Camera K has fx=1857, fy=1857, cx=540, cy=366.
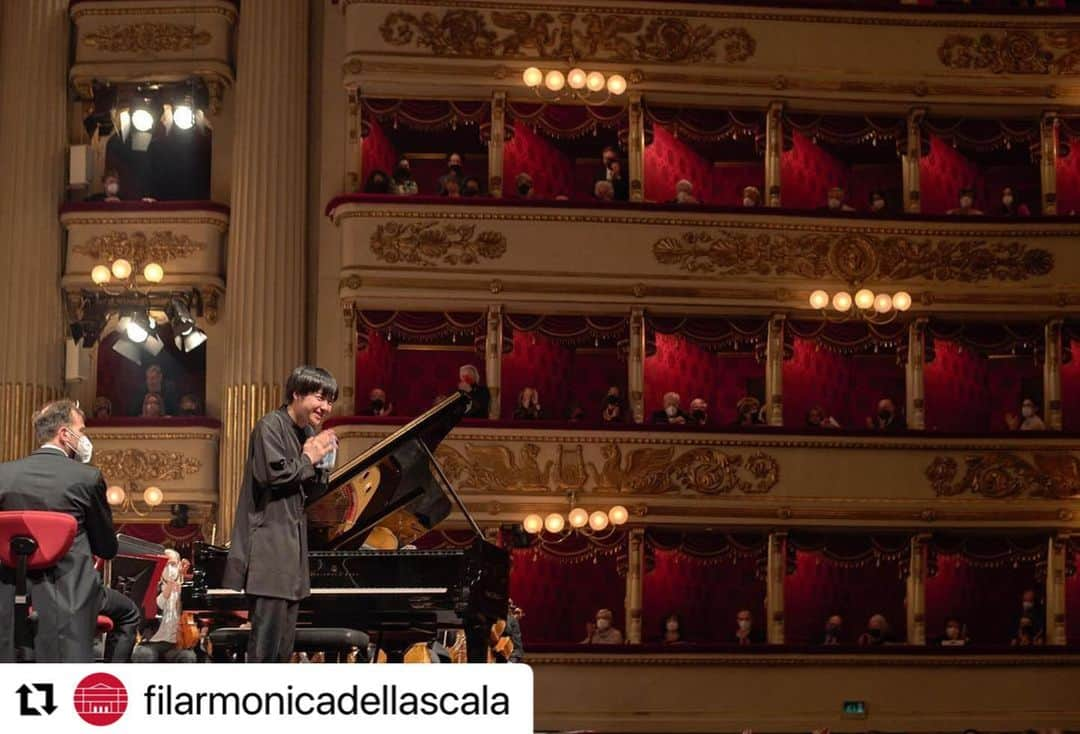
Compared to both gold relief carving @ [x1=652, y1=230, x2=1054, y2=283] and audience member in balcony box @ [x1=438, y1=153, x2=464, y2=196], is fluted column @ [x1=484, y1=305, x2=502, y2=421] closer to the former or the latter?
audience member in balcony box @ [x1=438, y1=153, x2=464, y2=196]

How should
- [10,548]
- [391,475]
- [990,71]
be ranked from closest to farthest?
[10,548], [391,475], [990,71]

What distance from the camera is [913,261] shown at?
74.0 ft

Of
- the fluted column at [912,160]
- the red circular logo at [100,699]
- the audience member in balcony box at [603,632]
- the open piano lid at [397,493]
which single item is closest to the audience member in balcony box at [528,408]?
the audience member in balcony box at [603,632]

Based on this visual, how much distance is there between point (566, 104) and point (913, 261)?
463 centimetres

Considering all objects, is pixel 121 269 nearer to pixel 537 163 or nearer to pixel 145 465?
pixel 145 465

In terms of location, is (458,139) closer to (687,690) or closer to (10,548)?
(687,690)

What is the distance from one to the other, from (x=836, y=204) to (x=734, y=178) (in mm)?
2011

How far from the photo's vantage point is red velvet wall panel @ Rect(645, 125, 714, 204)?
23.7 meters

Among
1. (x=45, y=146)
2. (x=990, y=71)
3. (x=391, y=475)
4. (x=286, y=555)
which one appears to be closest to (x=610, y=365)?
(x=990, y=71)

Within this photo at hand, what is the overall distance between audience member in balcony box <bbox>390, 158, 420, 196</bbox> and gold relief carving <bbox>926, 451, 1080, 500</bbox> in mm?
7000

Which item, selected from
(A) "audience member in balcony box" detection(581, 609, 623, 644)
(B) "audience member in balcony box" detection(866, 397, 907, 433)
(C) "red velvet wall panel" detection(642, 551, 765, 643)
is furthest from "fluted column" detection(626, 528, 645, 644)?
(B) "audience member in balcony box" detection(866, 397, 907, 433)

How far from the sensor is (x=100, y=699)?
6.09m

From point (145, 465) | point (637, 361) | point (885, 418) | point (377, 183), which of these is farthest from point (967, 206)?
point (145, 465)

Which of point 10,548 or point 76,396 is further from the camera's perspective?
point 76,396
